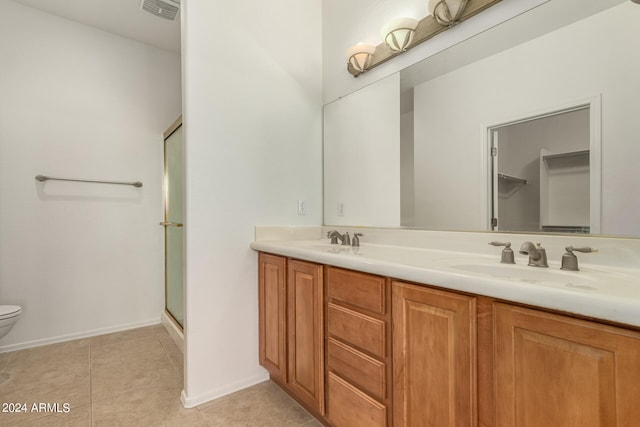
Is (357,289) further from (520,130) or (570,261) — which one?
(520,130)

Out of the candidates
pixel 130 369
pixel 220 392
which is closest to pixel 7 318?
pixel 130 369

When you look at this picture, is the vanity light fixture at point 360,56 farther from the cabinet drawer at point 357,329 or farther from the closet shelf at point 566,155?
the cabinet drawer at point 357,329

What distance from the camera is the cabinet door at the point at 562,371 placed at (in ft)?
1.78

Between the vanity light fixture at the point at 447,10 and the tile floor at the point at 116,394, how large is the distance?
204 centimetres

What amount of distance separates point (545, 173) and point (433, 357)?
846 millimetres

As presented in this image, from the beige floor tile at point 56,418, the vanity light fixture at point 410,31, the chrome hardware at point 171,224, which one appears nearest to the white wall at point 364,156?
the vanity light fixture at point 410,31

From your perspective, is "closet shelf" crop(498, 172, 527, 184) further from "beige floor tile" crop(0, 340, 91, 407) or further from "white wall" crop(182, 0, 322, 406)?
"beige floor tile" crop(0, 340, 91, 407)

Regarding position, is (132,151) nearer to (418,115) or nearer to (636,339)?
(418,115)

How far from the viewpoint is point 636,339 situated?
0.53 meters

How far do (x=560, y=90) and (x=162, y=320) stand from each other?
3234 millimetres

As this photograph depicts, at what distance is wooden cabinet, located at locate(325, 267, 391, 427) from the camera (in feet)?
3.25

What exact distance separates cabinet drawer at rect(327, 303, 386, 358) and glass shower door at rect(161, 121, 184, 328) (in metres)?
1.48

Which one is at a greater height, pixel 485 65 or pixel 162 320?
pixel 485 65

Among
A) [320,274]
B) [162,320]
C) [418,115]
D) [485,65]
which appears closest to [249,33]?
[418,115]
